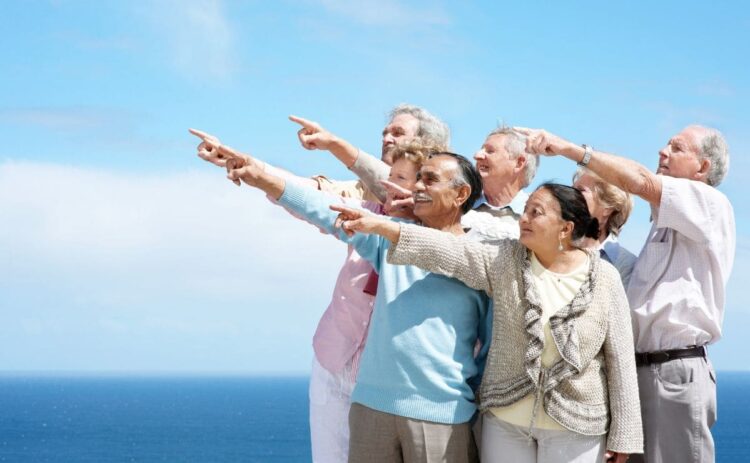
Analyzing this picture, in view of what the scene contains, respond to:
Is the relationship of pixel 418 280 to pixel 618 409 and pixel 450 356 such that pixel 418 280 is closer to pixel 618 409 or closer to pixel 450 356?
pixel 450 356

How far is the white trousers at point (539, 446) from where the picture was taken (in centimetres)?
416

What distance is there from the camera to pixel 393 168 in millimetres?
4773

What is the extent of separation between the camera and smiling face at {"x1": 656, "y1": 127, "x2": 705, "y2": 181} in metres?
4.91

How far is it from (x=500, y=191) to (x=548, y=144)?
100cm

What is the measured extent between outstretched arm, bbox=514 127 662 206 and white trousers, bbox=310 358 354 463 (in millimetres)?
1479

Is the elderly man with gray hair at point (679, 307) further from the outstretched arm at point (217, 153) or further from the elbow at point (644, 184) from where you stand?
the outstretched arm at point (217, 153)

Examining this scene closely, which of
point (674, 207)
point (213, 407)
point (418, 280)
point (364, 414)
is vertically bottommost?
point (213, 407)

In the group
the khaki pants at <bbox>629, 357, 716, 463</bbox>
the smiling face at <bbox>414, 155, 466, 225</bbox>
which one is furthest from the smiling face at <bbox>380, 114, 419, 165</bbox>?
the khaki pants at <bbox>629, 357, 716, 463</bbox>

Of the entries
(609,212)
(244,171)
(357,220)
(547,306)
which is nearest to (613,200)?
(609,212)

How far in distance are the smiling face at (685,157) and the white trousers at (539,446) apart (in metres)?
1.51

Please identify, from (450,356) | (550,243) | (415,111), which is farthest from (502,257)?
(415,111)

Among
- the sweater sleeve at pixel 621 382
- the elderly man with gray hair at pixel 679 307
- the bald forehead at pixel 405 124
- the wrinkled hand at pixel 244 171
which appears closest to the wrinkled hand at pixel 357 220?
the wrinkled hand at pixel 244 171

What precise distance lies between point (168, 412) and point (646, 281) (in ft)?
592

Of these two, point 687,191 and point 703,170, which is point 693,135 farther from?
point 687,191
